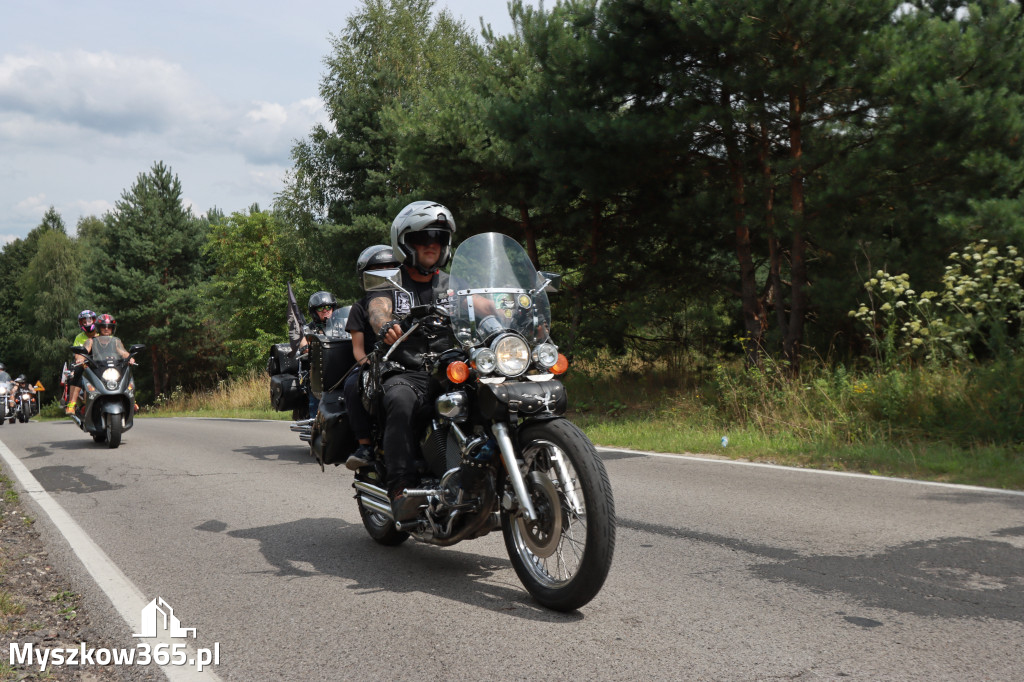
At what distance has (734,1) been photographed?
Answer: 10766 millimetres

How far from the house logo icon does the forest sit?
26.1 ft

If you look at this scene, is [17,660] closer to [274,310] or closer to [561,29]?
[561,29]

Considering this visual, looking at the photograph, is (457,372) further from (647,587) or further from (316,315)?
(316,315)

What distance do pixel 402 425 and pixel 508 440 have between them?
771mm

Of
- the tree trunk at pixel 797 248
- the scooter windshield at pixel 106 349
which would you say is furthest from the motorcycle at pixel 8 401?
the tree trunk at pixel 797 248

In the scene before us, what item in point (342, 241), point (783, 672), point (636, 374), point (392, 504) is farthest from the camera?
point (342, 241)

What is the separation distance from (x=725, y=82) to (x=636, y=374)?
6378 mm

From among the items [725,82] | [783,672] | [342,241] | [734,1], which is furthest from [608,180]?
[342,241]

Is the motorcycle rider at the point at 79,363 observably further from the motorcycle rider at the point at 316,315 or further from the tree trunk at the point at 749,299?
the tree trunk at the point at 749,299

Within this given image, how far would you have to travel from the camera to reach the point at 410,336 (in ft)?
15.6

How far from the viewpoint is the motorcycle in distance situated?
12594mm

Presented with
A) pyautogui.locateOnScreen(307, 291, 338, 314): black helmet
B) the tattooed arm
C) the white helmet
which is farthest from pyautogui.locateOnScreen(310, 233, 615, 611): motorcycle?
pyautogui.locateOnScreen(307, 291, 338, 314): black helmet

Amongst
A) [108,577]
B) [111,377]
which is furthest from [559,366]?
[111,377]

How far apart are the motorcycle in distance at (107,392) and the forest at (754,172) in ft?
21.6
